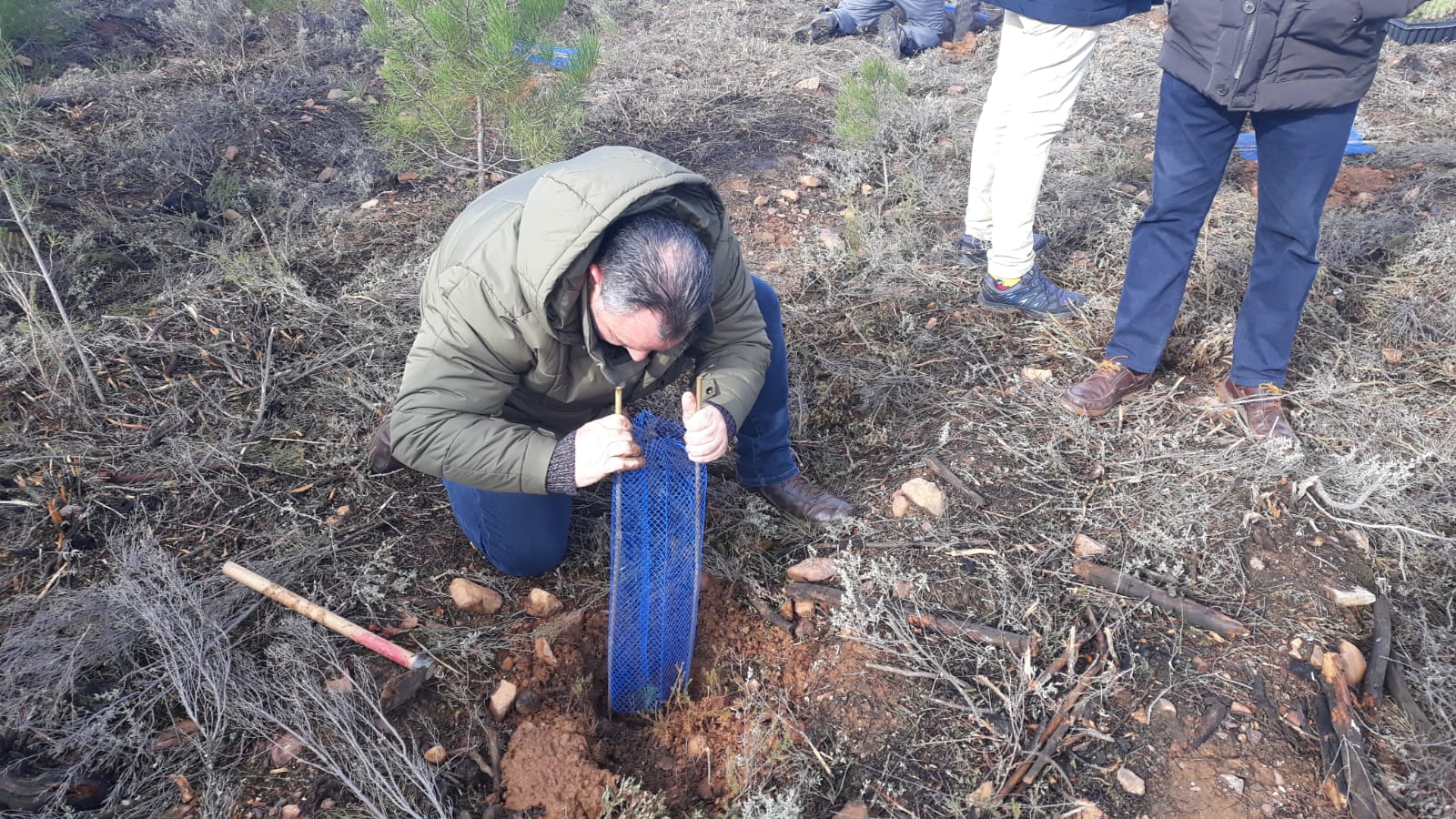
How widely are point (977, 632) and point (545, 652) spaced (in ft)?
3.63

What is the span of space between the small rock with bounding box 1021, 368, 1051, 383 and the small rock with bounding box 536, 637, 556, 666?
1.91 m

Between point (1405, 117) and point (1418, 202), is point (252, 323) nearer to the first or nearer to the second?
point (1418, 202)

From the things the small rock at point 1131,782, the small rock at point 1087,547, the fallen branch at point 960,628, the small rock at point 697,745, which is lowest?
the small rock at point 1131,782

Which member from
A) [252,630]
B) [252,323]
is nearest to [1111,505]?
[252,630]

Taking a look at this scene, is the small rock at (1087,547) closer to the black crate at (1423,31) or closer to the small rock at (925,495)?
the small rock at (925,495)

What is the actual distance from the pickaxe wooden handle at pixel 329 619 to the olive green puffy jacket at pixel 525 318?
47 cm

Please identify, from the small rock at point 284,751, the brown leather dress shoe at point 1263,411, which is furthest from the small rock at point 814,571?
the brown leather dress shoe at point 1263,411

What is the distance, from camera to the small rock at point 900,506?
2.50m

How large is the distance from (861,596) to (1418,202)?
3.61m

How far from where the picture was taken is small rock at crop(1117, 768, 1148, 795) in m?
1.79

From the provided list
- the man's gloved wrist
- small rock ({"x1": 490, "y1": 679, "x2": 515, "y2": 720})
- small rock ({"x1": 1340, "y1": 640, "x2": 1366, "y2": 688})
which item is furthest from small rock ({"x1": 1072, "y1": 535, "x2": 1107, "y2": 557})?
small rock ({"x1": 490, "y1": 679, "x2": 515, "y2": 720})

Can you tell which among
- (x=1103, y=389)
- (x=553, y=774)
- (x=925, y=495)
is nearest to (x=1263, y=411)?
(x=1103, y=389)

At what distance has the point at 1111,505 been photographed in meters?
2.46

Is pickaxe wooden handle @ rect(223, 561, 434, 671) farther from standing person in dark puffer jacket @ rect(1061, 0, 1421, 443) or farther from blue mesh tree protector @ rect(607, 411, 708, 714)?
standing person in dark puffer jacket @ rect(1061, 0, 1421, 443)
